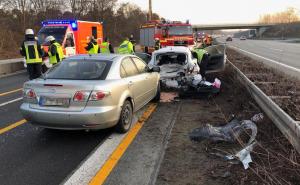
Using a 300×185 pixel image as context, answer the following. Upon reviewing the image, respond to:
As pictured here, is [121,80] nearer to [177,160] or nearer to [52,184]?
[177,160]

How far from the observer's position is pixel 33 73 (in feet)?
41.0

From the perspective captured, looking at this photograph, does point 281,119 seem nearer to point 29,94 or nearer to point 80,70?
point 80,70

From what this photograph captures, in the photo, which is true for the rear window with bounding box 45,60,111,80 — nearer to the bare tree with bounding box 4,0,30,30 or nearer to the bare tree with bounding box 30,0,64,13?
the bare tree with bounding box 4,0,30,30

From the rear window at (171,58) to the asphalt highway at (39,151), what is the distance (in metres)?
4.96

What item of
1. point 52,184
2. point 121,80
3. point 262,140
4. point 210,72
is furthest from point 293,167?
point 210,72

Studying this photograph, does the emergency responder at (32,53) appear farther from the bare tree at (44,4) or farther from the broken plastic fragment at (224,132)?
the bare tree at (44,4)

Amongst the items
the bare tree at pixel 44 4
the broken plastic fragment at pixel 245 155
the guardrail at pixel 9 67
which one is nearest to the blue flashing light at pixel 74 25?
the guardrail at pixel 9 67

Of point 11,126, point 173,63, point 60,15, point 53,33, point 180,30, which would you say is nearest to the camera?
point 11,126

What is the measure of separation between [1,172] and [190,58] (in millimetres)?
7527

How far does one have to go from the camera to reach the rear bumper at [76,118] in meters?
6.17

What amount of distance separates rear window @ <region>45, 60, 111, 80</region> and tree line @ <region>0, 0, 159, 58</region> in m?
28.9

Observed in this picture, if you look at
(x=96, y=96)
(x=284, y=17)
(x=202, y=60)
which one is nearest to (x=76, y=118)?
(x=96, y=96)

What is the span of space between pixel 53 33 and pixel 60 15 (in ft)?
113

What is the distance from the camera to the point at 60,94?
629 centimetres
